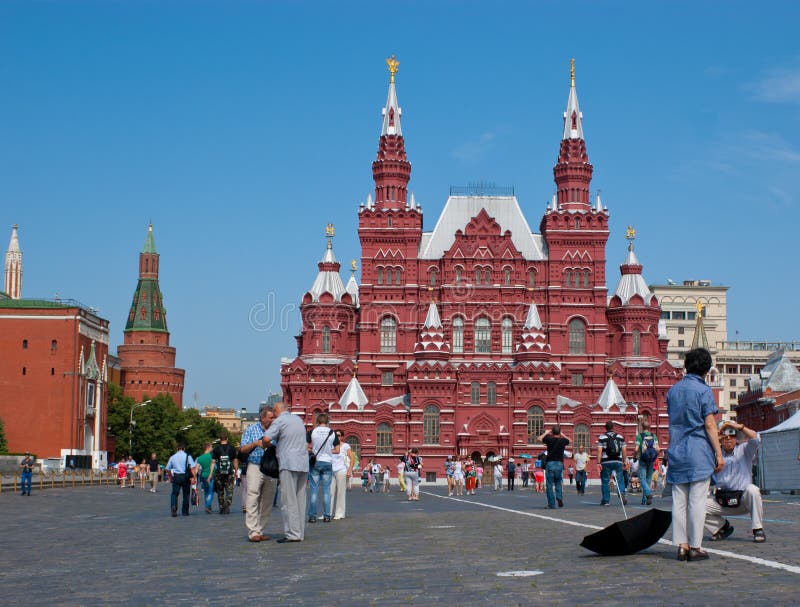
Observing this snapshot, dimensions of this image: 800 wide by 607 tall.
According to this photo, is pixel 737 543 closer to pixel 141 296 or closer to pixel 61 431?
pixel 61 431

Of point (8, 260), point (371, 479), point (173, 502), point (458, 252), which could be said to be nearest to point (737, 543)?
point (173, 502)

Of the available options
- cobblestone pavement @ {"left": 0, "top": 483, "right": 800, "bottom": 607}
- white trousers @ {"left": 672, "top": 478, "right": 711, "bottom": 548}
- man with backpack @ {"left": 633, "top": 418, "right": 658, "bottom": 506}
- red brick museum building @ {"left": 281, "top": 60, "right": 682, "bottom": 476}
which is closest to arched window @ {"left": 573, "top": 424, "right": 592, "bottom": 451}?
red brick museum building @ {"left": 281, "top": 60, "right": 682, "bottom": 476}

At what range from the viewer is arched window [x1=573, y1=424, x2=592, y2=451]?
283ft

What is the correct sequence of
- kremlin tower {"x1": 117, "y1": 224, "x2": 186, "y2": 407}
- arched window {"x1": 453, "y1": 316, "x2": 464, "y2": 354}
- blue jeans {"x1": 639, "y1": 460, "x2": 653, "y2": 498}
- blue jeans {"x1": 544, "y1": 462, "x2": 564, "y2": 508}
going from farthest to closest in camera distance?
kremlin tower {"x1": 117, "y1": 224, "x2": 186, "y2": 407} < arched window {"x1": 453, "y1": 316, "x2": 464, "y2": 354} < blue jeans {"x1": 639, "y1": 460, "x2": 653, "y2": 498} < blue jeans {"x1": 544, "y1": 462, "x2": 564, "y2": 508}

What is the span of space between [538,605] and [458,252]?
82.7 m

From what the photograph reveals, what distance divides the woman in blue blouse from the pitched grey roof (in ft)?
264

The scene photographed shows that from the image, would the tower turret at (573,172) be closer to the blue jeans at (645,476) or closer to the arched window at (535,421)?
the arched window at (535,421)

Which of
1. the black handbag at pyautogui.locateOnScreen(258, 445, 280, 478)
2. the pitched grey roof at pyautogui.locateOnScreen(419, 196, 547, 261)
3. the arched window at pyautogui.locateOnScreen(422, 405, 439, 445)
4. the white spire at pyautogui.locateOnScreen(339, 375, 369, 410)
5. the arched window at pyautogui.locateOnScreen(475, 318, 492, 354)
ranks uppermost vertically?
the pitched grey roof at pyautogui.locateOnScreen(419, 196, 547, 261)

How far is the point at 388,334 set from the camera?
91000 millimetres

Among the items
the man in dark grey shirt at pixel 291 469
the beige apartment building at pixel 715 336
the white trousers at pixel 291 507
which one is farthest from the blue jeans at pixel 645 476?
the beige apartment building at pixel 715 336

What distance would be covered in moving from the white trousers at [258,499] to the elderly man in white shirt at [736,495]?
6.56 meters

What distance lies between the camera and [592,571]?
35.8ft

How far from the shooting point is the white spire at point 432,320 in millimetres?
86938

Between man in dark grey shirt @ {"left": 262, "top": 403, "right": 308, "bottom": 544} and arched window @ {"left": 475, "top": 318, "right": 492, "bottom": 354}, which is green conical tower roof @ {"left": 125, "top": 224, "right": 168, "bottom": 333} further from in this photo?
man in dark grey shirt @ {"left": 262, "top": 403, "right": 308, "bottom": 544}
